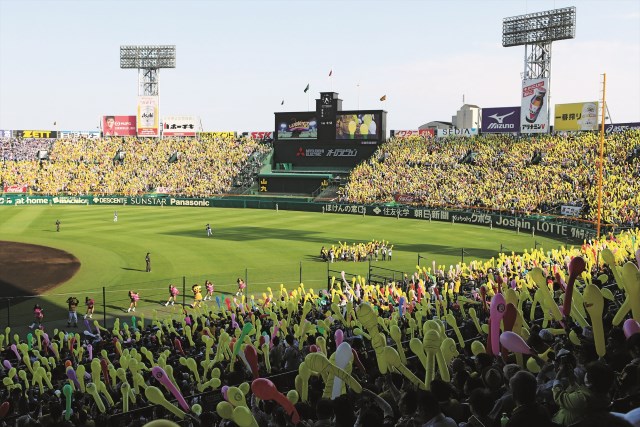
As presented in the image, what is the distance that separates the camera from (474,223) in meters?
51.9

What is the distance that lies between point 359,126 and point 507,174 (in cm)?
2278

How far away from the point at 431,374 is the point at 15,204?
75921 millimetres

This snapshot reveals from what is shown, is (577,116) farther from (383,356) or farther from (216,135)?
(383,356)

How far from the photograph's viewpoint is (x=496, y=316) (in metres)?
5.55

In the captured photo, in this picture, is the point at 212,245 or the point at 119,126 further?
the point at 119,126

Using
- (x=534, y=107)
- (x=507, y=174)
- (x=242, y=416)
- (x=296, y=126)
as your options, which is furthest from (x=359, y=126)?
(x=242, y=416)

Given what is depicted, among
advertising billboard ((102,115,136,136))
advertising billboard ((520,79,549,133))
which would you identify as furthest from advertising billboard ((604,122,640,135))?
advertising billboard ((102,115,136,136))

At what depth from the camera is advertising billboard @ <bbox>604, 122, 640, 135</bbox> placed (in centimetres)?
5966

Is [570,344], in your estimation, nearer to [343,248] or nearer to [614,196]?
[343,248]

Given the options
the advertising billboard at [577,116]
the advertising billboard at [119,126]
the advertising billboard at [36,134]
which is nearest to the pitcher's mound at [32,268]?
the advertising billboard at [577,116]

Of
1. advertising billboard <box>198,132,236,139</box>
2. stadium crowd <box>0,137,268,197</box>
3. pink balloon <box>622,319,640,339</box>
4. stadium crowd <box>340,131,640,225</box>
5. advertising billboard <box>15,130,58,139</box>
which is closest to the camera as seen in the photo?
pink balloon <box>622,319,640,339</box>

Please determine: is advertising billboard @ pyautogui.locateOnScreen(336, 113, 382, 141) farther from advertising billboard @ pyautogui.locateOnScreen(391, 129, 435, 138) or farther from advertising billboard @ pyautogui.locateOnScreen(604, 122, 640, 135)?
advertising billboard @ pyautogui.locateOnScreen(604, 122, 640, 135)

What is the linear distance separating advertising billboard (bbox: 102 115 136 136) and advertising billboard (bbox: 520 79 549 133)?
61.1m

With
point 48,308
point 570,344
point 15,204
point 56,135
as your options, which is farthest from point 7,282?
point 56,135
